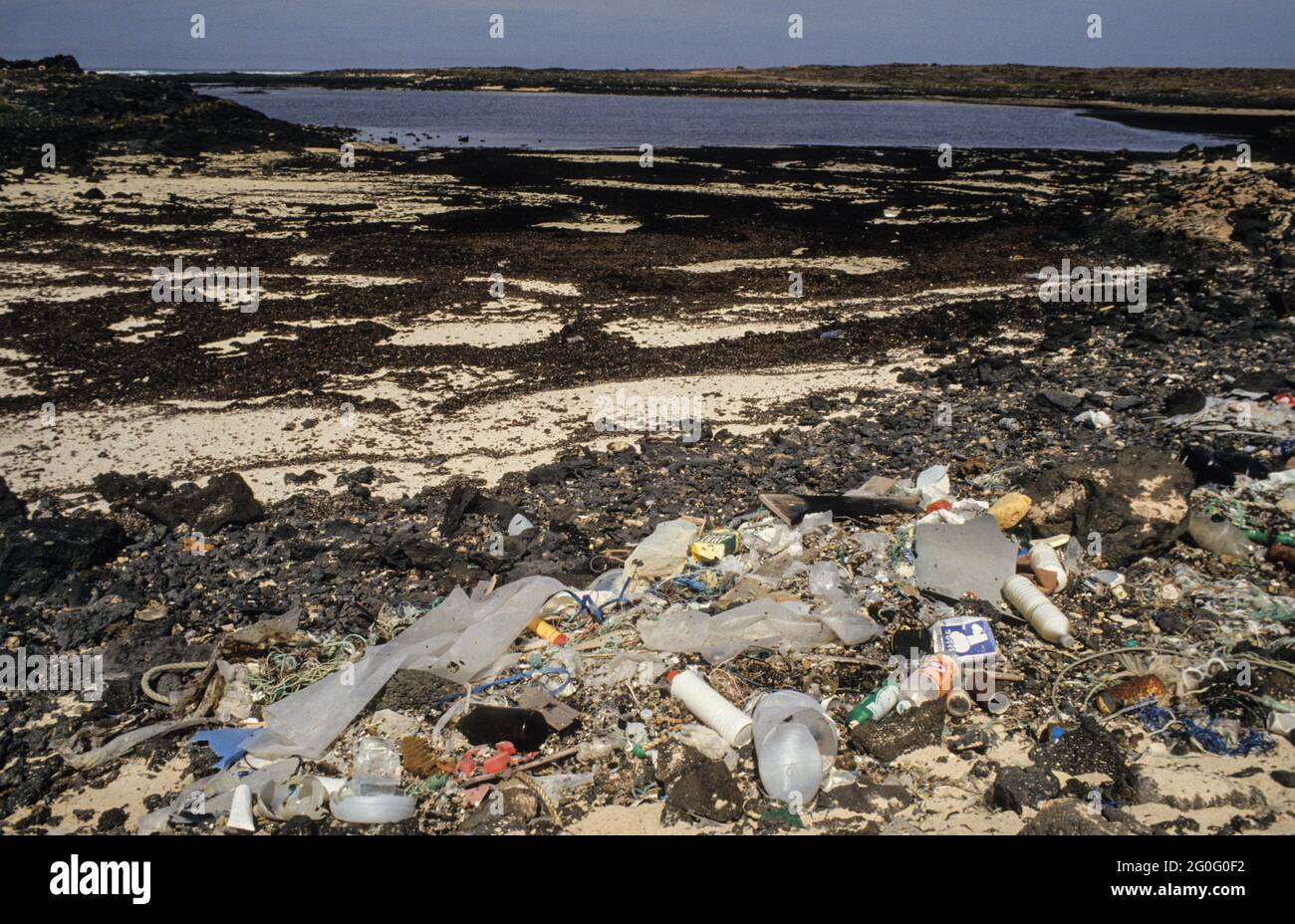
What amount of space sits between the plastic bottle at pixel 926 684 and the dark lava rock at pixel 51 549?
5271 mm

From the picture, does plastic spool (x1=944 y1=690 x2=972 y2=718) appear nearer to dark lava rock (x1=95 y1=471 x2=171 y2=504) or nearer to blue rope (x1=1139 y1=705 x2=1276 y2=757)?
blue rope (x1=1139 y1=705 x2=1276 y2=757)

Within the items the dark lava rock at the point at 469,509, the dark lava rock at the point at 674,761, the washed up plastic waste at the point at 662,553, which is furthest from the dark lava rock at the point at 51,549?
the dark lava rock at the point at 674,761

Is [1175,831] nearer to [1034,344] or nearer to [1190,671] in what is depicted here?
[1190,671]

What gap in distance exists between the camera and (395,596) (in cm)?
512

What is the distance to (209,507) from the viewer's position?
6059mm

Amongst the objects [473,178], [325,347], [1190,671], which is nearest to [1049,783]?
[1190,671]

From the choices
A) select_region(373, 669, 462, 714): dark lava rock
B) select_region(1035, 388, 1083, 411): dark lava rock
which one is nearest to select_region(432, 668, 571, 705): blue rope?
select_region(373, 669, 462, 714): dark lava rock

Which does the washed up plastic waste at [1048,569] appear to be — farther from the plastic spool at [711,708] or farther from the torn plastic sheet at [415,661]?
the torn plastic sheet at [415,661]

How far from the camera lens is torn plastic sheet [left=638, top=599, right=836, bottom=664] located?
14.0 ft

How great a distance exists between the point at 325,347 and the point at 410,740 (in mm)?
7397

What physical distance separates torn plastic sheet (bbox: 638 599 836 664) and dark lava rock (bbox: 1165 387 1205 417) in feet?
16.4

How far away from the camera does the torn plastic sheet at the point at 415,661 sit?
3795mm

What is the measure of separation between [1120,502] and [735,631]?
259cm

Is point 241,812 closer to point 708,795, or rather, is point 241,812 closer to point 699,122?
point 708,795
